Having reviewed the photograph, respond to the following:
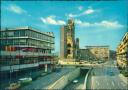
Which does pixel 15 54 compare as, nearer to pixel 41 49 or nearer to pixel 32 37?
pixel 32 37

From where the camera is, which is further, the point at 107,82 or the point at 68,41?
the point at 68,41

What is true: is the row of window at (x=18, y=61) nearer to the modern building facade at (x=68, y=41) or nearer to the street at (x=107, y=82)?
the street at (x=107, y=82)

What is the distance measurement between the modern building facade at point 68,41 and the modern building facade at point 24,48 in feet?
145

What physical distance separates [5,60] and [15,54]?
7290mm

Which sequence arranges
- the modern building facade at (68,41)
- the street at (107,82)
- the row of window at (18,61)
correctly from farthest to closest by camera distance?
the modern building facade at (68,41)
the street at (107,82)
the row of window at (18,61)

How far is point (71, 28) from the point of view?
163 meters

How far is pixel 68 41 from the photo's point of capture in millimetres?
160625

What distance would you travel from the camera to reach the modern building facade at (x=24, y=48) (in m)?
63.6

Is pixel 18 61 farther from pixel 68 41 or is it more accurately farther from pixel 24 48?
pixel 68 41

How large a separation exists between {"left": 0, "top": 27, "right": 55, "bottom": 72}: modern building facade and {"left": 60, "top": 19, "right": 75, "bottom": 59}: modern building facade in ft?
145

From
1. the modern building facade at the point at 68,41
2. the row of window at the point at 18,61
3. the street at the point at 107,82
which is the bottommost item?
the street at the point at 107,82

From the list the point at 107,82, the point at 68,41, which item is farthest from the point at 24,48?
the point at 68,41

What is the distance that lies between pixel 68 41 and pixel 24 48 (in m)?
77.3

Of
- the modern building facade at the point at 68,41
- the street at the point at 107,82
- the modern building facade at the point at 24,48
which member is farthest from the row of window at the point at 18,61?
the modern building facade at the point at 68,41
